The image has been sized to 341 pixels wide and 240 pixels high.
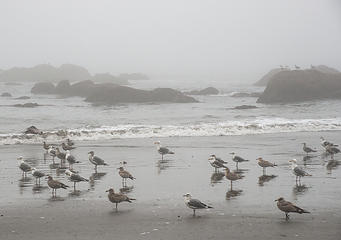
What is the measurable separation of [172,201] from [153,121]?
76.2ft

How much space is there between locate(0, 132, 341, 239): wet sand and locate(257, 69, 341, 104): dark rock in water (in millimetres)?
34627

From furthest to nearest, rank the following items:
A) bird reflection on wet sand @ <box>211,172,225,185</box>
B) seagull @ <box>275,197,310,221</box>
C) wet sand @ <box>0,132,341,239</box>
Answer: bird reflection on wet sand @ <box>211,172,225,185</box>, seagull @ <box>275,197,310,221</box>, wet sand @ <box>0,132,341,239</box>

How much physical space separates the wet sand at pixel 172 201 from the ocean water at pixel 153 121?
7.11m

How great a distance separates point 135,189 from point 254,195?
3948 mm

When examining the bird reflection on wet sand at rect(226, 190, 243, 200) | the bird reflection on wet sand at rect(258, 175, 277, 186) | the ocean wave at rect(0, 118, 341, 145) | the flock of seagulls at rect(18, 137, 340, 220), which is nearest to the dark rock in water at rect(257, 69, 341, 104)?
the ocean wave at rect(0, 118, 341, 145)

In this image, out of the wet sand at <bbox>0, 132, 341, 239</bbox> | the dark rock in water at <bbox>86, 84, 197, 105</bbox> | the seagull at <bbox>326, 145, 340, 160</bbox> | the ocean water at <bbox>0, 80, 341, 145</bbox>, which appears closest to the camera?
the wet sand at <bbox>0, 132, 341, 239</bbox>

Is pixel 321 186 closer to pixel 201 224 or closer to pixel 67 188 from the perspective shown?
pixel 201 224

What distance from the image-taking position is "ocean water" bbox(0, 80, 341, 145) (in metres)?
29.2

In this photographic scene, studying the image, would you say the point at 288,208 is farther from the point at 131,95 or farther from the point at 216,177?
the point at 131,95

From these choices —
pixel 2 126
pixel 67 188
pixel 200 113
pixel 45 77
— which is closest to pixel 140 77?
pixel 45 77

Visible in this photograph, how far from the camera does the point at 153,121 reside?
3616cm

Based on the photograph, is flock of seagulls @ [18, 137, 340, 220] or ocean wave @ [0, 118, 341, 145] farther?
ocean wave @ [0, 118, 341, 145]

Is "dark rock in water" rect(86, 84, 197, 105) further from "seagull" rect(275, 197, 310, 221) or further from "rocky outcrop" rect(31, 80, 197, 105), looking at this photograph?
"seagull" rect(275, 197, 310, 221)

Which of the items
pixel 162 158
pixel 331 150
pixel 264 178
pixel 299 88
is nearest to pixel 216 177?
pixel 264 178
